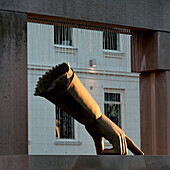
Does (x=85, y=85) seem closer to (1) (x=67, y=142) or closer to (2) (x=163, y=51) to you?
(1) (x=67, y=142)

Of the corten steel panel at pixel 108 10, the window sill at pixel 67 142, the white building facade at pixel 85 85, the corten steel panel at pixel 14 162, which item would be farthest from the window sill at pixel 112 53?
the corten steel panel at pixel 14 162

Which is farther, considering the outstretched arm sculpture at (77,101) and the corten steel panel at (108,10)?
the corten steel panel at (108,10)

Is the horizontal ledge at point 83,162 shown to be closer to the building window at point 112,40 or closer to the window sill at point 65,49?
the window sill at point 65,49

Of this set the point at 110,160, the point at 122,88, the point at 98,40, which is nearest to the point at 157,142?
the point at 110,160

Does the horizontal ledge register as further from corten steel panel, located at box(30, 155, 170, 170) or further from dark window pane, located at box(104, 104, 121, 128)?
dark window pane, located at box(104, 104, 121, 128)

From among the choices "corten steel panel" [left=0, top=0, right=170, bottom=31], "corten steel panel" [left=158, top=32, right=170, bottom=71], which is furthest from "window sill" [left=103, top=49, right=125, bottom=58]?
"corten steel panel" [left=0, top=0, right=170, bottom=31]

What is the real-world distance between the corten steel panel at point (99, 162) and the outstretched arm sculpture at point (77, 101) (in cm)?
45

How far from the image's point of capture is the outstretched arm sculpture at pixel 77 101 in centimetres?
972

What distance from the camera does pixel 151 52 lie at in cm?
1238

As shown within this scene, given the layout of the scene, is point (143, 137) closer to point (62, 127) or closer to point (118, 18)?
point (118, 18)

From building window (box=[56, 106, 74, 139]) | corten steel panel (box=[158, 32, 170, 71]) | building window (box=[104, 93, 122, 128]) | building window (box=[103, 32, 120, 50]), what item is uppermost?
building window (box=[103, 32, 120, 50])

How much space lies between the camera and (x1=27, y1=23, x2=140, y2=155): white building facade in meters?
18.6

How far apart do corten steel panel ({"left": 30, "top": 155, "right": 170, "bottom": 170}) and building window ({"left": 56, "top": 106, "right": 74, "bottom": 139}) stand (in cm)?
1086

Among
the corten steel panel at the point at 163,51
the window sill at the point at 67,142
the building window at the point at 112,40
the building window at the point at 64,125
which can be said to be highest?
the building window at the point at 112,40
